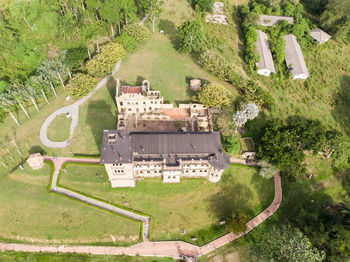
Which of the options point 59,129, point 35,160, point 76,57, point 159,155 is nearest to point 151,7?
point 76,57

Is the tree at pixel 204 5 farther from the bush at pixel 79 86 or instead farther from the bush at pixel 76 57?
the bush at pixel 79 86

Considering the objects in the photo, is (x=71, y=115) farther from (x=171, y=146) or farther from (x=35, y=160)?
(x=171, y=146)

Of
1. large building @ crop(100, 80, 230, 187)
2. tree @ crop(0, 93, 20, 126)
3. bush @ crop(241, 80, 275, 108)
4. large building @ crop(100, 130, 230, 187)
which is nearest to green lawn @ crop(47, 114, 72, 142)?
tree @ crop(0, 93, 20, 126)

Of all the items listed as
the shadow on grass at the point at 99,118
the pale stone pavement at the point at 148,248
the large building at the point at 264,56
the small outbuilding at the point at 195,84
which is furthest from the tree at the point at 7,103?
the large building at the point at 264,56

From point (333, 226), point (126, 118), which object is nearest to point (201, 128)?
point (126, 118)

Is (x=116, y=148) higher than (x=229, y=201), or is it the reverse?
(x=116, y=148)
